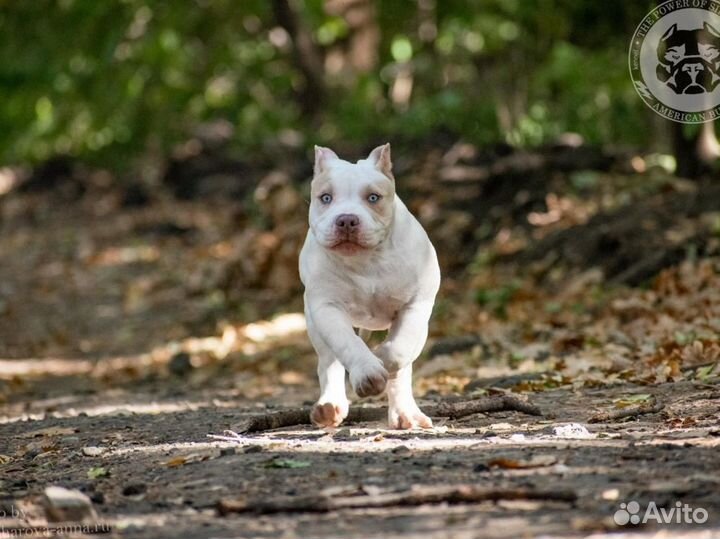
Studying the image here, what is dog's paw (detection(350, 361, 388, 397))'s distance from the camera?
5.12 m

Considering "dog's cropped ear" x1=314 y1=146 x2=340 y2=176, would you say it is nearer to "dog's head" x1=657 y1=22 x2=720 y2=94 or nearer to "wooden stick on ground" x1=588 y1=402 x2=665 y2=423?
"wooden stick on ground" x1=588 y1=402 x2=665 y2=423

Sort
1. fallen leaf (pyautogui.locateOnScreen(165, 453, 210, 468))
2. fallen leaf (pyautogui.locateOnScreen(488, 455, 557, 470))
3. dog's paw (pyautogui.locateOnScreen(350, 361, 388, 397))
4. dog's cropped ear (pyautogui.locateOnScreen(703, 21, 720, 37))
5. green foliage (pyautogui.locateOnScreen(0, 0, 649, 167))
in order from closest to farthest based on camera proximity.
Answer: fallen leaf (pyautogui.locateOnScreen(488, 455, 557, 470))
fallen leaf (pyautogui.locateOnScreen(165, 453, 210, 468))
dog's paw (pyautogui.locateOnScreen(350, 361, 388, 397))
dog's cropped ear (pyautogui.locateOnScreen(703, 21, 720, 37))
green foliage (pyautogui.locateOnScreen(0, 0, 649, 167))

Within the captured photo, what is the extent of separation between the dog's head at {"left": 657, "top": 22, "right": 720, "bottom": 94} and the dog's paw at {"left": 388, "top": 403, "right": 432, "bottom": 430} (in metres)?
5.84

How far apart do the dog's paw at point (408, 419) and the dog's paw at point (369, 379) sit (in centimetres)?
53

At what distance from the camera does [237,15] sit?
1881 centimetres

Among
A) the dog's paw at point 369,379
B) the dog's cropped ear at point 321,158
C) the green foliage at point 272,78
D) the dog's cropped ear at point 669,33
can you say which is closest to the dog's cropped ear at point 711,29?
the dog's cropped ear at point 669,33

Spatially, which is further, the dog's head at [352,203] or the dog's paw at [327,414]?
the dog's paw at [327,414]

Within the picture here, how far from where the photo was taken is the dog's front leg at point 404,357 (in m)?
5.54

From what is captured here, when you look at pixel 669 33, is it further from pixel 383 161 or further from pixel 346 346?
pixel 346 346

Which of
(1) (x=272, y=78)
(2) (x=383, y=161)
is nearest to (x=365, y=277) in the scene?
(2) (x=383, y=161)

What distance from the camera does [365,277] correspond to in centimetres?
570

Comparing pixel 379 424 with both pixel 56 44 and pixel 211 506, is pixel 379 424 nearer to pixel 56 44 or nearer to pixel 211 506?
pixel 211 506

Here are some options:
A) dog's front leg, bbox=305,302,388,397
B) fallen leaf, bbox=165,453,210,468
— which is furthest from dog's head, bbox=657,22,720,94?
fallen leaf, bbox=165,453,210,468

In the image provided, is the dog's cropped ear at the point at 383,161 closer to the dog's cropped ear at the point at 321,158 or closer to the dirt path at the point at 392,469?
A: the dog's cropped ear at the point at 321,158
